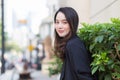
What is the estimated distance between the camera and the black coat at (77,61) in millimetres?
3758

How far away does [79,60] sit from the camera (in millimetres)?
3756

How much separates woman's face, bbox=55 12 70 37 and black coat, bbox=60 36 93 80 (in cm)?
17

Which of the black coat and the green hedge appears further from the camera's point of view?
the black coat

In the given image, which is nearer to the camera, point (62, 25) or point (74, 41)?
point (74, 41)

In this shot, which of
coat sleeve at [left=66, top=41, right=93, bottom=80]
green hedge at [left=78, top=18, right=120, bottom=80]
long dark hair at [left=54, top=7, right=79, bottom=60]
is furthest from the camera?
long dark hair at [left=54, top=7, right=79, bottom=60]

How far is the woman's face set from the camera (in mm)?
4020

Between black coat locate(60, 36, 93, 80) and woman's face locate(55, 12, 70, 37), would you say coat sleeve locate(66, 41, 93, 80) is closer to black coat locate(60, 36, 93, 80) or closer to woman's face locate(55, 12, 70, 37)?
black coat locate(60, 36, 93, 80)

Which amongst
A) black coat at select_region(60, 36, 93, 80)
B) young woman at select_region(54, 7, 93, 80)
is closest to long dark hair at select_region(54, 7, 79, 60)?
young woman at select_region(54, 7, 93, 80)

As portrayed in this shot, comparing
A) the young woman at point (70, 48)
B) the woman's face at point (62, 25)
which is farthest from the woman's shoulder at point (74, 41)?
the woman's face at point (62, 25)

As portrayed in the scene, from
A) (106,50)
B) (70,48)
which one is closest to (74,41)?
(70,48)

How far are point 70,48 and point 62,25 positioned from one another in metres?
0.32

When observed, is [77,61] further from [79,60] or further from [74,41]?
[74,41]

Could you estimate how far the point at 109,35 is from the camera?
3676 mm

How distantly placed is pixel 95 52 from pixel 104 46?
0.44ft
